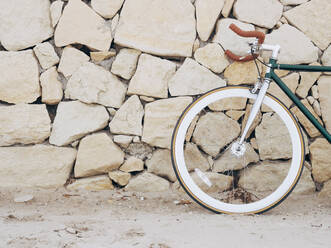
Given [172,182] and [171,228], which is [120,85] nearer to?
[172,182]

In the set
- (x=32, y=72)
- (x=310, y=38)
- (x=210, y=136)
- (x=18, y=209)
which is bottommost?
(x=18, y=209)

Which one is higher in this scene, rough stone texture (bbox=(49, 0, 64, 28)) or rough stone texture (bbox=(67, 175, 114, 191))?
rough stone texture (bbox=(49, 0, 64, 28))

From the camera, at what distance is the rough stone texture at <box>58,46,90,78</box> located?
225 cm

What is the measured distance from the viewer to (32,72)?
2.24 metres

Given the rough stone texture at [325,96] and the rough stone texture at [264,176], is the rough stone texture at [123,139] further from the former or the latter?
the rough stone texture at [325,96]

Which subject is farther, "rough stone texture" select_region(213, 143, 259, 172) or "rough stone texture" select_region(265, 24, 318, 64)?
"rough stone texture" select_region(213, 143, 259, 172)

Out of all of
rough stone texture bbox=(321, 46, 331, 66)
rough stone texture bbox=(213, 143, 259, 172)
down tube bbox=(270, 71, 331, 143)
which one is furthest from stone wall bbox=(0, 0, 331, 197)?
rough stone texture bbox=(213, 143, 259, 172)

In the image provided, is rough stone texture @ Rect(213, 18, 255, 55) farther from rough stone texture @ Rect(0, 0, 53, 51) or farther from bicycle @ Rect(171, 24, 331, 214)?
rough stone texture @ Rect(0, 0, 53, 51)

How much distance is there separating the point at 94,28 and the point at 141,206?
3.86ft

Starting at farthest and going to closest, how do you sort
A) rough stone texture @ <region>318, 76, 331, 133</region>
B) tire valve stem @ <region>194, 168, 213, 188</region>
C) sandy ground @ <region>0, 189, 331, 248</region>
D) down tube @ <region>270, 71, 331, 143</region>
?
rough stone texture @ <region>318, 76, 331, 133</region>
tire valve stem @ <region>194, 168, 213, 188</region>
down tube @ <region>270, 71, 331, 143</region>
sandy ground @ <region>0, 189, 331, 248</region>

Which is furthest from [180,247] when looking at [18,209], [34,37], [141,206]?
[34,37]

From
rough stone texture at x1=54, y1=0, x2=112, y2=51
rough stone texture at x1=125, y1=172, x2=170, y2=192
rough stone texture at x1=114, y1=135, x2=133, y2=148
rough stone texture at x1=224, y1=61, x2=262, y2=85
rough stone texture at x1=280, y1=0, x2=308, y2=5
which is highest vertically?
rough stone texture at x1=280, y1=0, x2=308, y2=5

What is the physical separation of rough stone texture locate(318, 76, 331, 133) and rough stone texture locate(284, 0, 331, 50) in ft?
0.79

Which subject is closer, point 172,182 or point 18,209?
point 18,209
